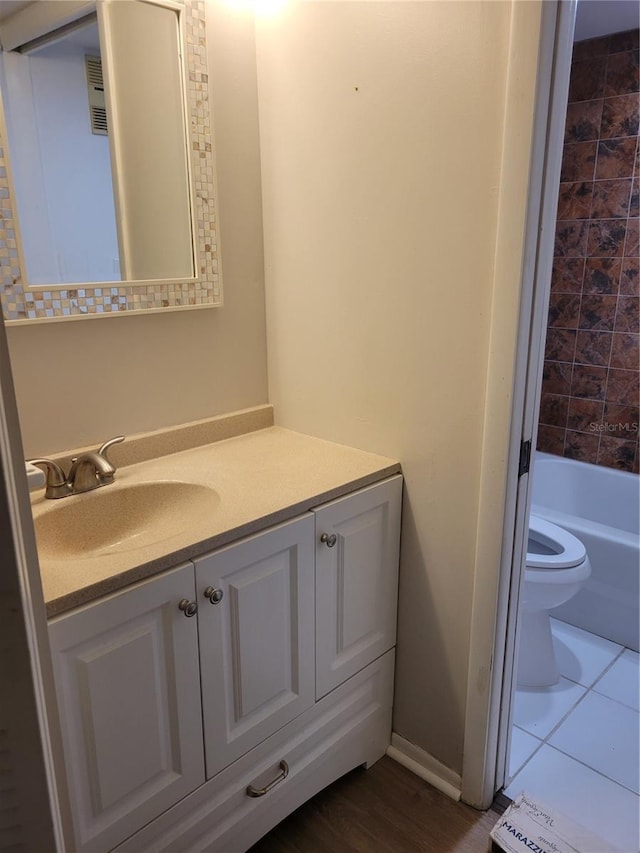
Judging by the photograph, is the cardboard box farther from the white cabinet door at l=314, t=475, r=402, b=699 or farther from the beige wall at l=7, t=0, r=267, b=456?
the beige wall at l=7, t=0, r=267, b=456

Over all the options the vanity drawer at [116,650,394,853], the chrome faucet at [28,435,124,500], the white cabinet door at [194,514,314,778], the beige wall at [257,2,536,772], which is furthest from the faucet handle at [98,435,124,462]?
the vanity drawer at [116,650,394,853]

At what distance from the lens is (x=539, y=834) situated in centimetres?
148

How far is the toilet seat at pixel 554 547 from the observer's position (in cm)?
205

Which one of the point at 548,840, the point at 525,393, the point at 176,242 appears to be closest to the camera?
the point at 525,393

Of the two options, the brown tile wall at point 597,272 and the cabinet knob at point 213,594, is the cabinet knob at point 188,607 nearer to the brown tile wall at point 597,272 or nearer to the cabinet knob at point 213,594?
the cabinet knob at point 213,594

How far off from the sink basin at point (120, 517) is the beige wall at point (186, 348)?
0.56ft

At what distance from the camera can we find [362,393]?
5.32 feet

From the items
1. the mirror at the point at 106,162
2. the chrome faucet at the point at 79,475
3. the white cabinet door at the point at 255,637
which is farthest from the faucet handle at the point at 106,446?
the white cabinet door at the point at 255,637

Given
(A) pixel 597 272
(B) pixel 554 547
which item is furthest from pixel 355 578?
(A) pixel 597 272

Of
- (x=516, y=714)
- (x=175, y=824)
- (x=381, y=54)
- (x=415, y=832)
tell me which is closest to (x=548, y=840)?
(x=415, y=832)

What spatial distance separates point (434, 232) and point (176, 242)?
637 millimetres

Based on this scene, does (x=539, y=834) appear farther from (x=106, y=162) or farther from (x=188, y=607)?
(x=106, y=162)

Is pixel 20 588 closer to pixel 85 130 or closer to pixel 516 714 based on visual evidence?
pixel 85 130

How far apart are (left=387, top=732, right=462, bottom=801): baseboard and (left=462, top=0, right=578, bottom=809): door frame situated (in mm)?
35
